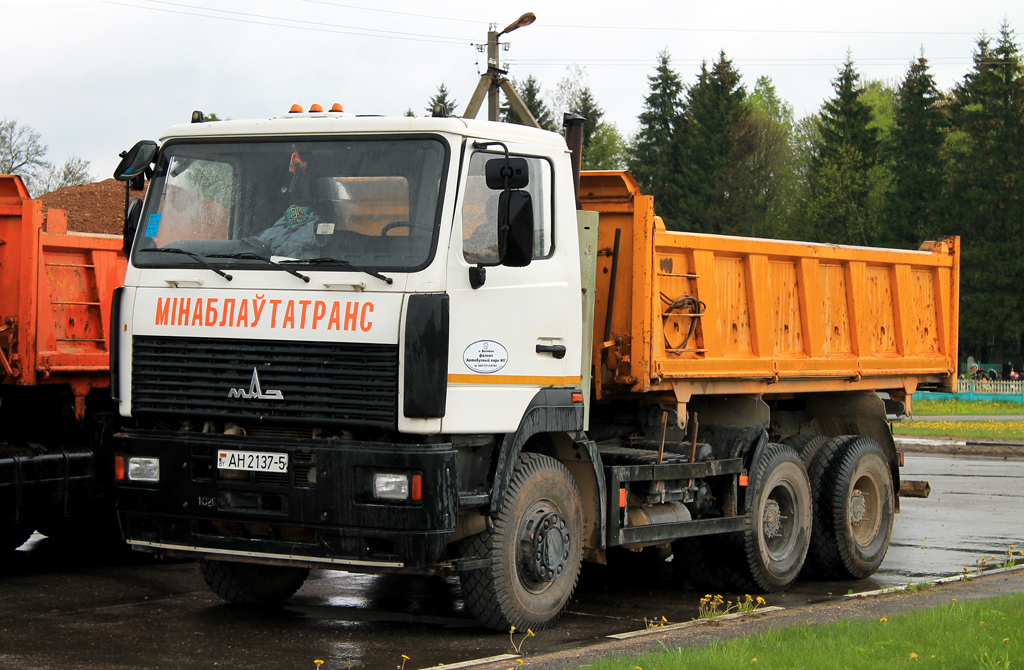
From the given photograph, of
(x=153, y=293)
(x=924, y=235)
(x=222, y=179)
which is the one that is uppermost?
(x=924, y=235)

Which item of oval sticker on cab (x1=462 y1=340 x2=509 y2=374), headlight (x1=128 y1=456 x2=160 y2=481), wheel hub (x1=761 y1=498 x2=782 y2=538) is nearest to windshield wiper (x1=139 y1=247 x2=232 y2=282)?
headlight (x1=128 y1=456 x2=160 y2=481)

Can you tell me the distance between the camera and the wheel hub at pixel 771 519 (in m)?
9.95

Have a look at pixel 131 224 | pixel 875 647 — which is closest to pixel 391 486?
pixel 131 224

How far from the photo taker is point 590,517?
27.1ft

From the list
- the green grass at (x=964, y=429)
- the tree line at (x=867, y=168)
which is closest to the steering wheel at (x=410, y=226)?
the green grass at (x=964, y=429)

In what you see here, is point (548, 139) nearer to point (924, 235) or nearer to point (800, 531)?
point (800, 531)

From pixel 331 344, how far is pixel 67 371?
3.50 meters

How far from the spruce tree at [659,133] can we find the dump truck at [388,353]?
58.2m

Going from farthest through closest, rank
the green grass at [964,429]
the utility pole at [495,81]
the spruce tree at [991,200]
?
the spruce tree at [991,200] → the green grass at [964,429] → the utility pole at [495,81]

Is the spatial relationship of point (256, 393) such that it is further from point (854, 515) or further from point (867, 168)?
point (867, 168)

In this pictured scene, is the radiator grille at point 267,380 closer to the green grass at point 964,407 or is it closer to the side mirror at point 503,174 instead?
the side mirror at point 503,174

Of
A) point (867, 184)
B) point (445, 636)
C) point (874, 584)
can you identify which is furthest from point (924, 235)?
point (445, 636)

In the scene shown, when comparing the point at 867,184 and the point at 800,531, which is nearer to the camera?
the point at 800,531

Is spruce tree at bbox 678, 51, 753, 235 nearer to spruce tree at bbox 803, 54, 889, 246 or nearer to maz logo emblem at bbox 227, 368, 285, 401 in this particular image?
spruce tree at bbox 803, 54, 889, 246
